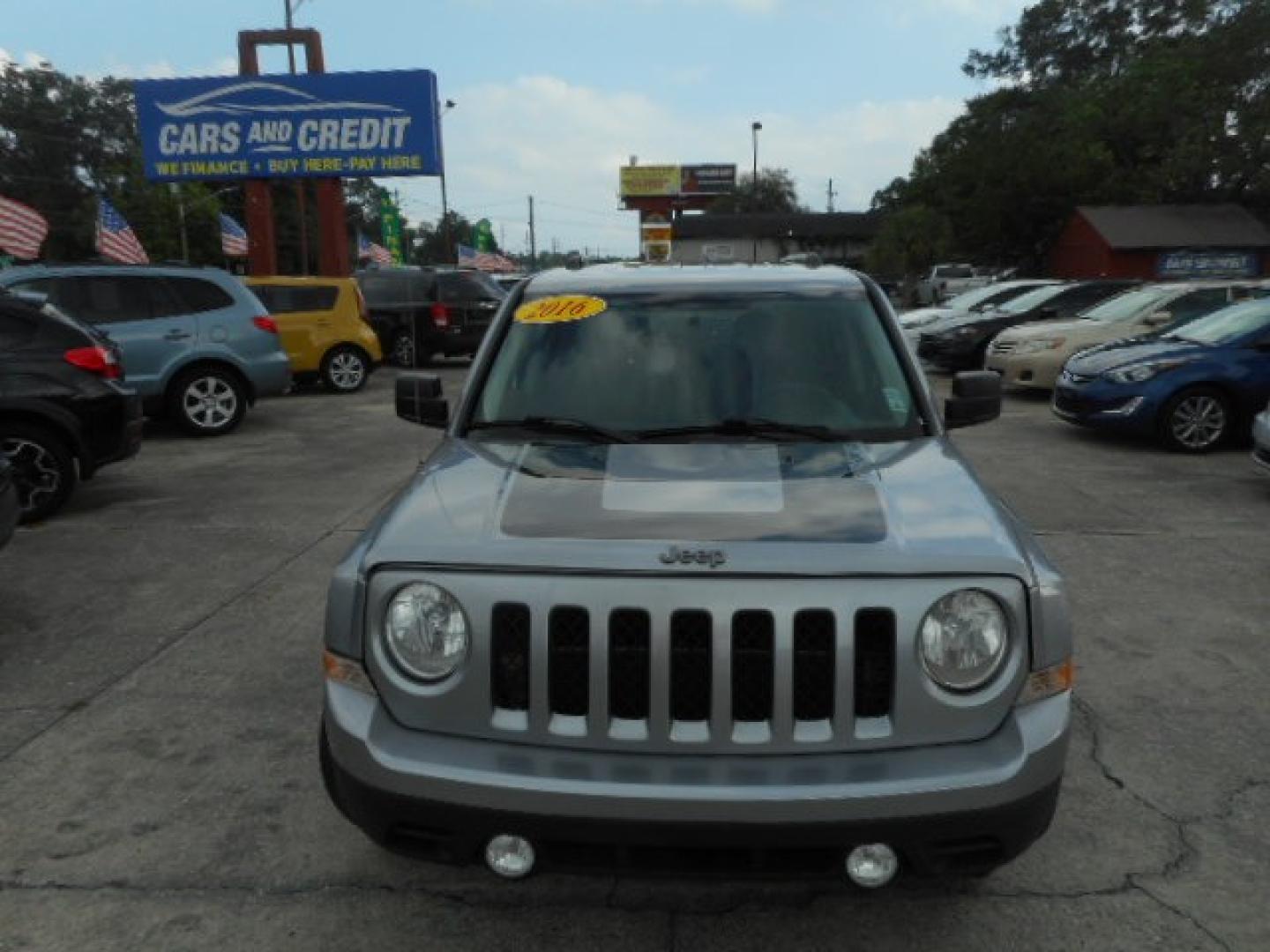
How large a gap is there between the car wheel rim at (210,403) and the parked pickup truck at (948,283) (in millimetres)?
24081

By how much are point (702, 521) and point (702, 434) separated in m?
0.79

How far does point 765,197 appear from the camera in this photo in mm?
100125

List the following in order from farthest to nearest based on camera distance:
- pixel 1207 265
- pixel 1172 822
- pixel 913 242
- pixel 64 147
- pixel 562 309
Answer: pixel 64 147
pixel 913 242
pixel 1207 265
pixel 562 309
pixel 1172 822

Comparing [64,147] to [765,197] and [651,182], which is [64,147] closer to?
[651,182]

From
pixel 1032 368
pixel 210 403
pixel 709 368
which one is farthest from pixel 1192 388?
pixel 210 403

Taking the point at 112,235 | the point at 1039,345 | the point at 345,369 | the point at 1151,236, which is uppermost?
the point at 1151,236

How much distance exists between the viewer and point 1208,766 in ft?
11.7

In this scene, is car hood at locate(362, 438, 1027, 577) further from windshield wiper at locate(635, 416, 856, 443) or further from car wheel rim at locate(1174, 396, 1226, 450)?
car wheel rim at locate(1174, 396, 1226, 450)

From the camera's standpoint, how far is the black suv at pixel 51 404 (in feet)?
23.2

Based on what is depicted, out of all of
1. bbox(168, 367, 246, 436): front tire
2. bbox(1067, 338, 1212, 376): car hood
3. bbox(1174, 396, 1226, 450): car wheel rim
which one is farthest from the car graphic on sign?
bbox(1174, 396, 1226, 450): car wheel rim

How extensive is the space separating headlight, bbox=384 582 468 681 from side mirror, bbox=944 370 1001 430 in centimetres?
232

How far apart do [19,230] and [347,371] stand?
389 inches

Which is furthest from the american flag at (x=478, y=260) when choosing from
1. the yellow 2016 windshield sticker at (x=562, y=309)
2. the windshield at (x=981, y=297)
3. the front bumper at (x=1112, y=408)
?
the yellow 2016 windshield sticker at (x=562, y=309)

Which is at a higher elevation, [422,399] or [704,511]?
[422,399]
